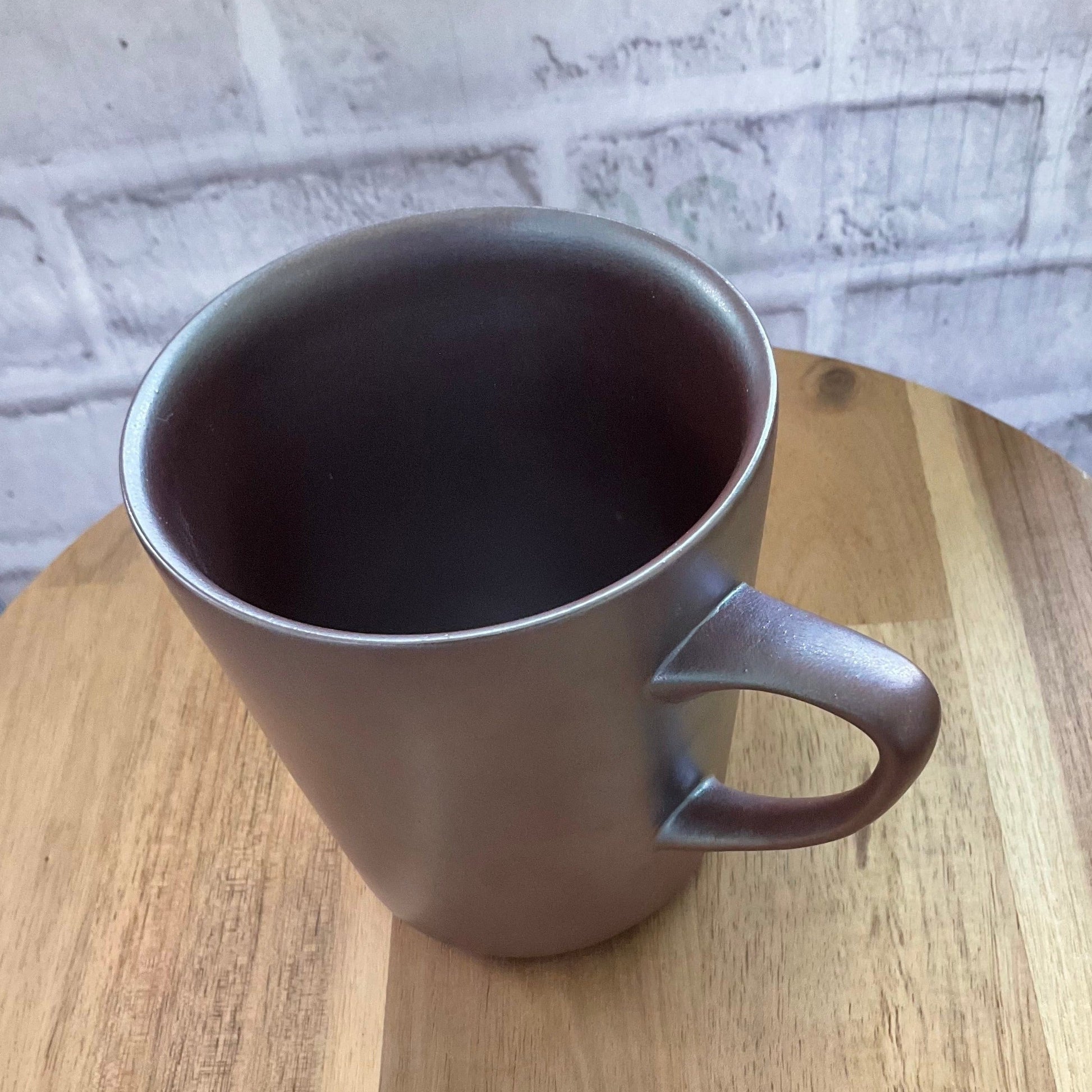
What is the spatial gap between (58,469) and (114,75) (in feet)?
0.80

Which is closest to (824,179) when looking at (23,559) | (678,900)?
(678,900)

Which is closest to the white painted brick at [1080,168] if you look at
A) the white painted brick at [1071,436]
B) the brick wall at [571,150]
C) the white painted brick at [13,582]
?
the brick wall at [571,150]

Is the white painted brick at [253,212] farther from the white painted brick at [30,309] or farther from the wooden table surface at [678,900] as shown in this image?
the wooden table surface at [678,900]

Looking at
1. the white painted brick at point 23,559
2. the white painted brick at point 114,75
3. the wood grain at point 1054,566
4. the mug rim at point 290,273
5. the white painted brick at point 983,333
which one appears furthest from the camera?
the white painted brick at point 23,559

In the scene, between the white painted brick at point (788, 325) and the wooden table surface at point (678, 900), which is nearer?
the wooden table surface at point (678, 900)

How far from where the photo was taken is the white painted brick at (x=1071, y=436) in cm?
69

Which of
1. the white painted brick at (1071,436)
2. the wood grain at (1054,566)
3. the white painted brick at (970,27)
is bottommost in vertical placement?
the white painted brick at (1071,436)

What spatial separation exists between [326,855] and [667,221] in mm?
351

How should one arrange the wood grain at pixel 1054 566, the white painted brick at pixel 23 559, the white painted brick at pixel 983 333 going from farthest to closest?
the white painted brick at pixel 23 559
the white painted brick at pixel 983 333
the wood grain at pixel 1054 566

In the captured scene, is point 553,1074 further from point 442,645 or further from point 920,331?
point 920,331

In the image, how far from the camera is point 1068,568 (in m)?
0.41

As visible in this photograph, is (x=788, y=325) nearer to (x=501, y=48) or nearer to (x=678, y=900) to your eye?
(x=501, y=48)

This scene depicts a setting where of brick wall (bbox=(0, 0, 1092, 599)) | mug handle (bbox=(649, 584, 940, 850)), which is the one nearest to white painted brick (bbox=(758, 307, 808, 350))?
brick wall (bbox=(0, 0, 1092, 599))

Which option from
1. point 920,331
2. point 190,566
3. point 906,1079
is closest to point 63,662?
point 190,566
